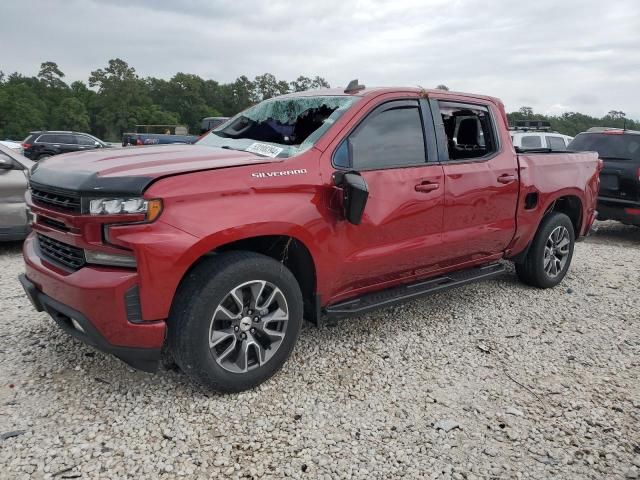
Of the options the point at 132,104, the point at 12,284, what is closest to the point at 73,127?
the point at 132,104

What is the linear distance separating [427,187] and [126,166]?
2062mm

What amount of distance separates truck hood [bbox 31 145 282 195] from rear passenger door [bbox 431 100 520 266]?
5.11ft

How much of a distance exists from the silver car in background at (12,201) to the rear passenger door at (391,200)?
4.38 m

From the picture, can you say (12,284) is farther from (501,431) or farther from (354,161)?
(501,431)

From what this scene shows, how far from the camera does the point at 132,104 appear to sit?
3302 inches

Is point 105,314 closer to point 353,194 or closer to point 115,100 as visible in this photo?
point 353,194

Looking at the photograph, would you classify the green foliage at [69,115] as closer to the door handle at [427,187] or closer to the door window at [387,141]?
the door window at [387,141]

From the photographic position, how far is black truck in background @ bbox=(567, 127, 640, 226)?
768 centimetres

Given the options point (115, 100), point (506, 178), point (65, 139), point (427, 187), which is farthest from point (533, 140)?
point (115, 100)

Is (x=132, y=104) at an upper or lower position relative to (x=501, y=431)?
upper

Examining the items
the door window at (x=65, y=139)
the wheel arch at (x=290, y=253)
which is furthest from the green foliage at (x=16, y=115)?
the wheel arch at (x=290, y=253)

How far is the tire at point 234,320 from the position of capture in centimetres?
275

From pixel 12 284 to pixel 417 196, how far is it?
3995mm

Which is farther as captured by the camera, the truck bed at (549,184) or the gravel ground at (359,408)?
the truck bed at (549,184)
